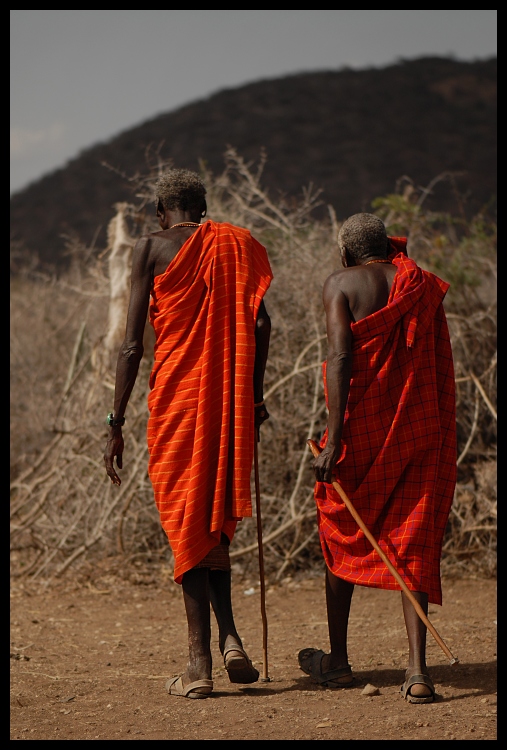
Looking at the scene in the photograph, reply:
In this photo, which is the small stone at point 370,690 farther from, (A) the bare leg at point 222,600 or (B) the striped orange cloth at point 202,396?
(B) the striped orange cloth at point 202,396

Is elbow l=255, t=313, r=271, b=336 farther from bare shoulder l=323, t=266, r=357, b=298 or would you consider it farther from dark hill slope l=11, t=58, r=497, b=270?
dark hill slope l=11, t=58, r=497, b=270

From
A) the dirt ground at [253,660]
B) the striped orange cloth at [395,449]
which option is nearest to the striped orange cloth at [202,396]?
the striped orange cloth at [395,449]

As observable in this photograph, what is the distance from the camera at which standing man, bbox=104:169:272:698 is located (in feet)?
11.7

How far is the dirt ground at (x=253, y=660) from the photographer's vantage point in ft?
10.3

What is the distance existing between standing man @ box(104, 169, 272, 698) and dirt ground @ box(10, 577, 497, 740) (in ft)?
0.89

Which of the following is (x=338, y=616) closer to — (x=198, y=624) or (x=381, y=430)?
(x=198, y=624)

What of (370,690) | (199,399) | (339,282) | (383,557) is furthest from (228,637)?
(339,282)

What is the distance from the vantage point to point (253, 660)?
4199 millimetres

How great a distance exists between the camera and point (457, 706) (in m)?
3.32

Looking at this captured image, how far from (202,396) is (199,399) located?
18mm

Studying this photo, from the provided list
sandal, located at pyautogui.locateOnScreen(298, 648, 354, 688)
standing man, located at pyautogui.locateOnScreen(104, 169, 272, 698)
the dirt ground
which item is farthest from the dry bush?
standing man, located at pyautogui.locateOnScreen(104, 169, 272, 698)

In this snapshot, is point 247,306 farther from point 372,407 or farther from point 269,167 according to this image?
point 269,167

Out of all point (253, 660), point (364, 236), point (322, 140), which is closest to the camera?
point (364, 236)

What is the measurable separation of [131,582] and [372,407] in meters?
2.82
